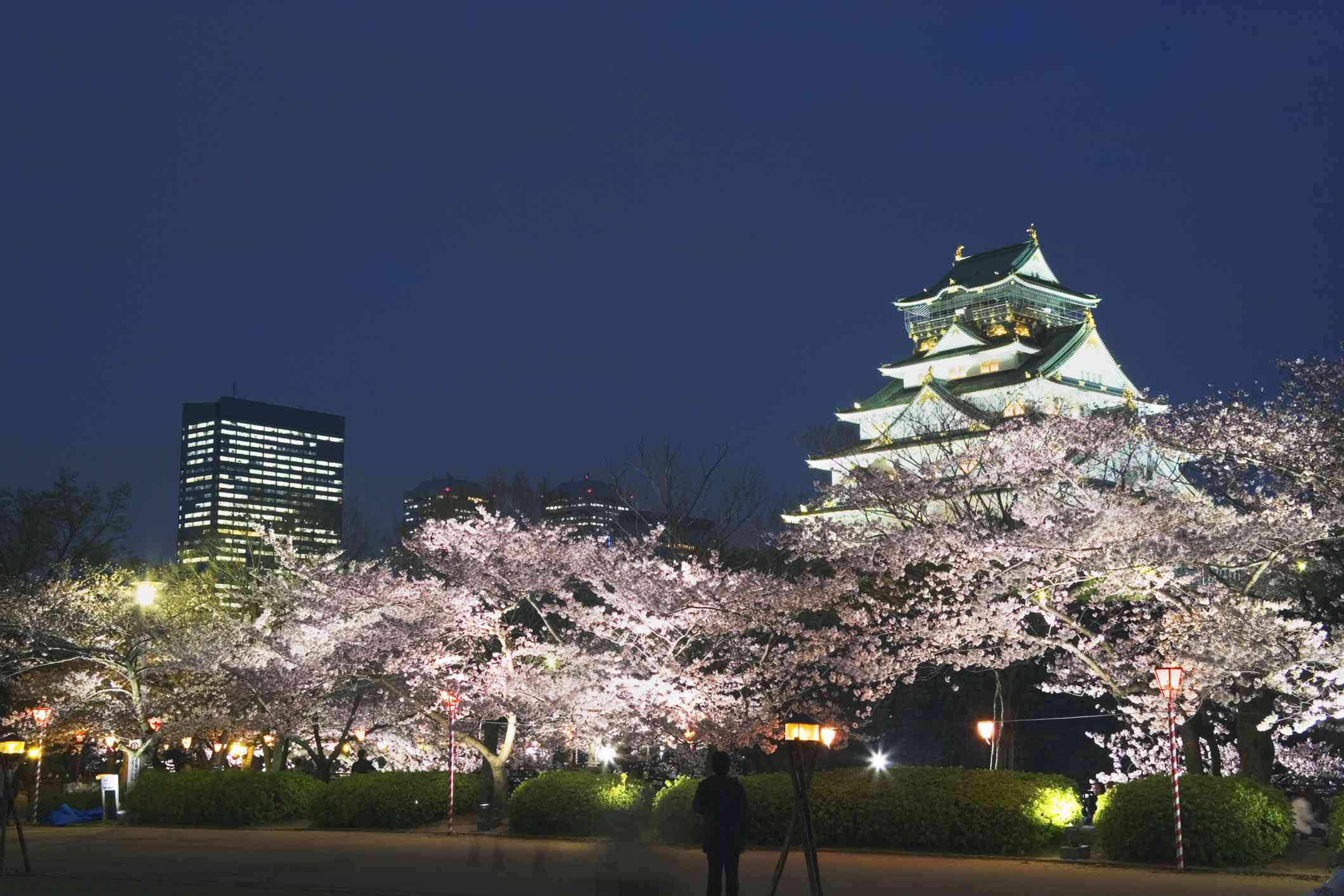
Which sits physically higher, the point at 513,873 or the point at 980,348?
the point at 980,348

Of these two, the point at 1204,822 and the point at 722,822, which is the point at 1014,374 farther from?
the point at 722,822

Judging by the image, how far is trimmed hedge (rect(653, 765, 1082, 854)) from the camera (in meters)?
19.8

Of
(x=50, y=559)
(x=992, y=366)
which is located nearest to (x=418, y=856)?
(x=50, y=559)

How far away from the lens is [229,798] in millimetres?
28906

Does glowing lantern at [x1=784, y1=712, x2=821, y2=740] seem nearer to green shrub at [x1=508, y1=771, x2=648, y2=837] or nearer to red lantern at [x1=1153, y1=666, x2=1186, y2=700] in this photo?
red lantern at [x1=1153, y1=666, x2=1186, y2=700]

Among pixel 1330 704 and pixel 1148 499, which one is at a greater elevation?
pixel 1148 499

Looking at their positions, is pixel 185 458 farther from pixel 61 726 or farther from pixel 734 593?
pixel 734 593

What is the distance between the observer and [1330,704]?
776 inches

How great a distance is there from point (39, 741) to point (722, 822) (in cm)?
2723

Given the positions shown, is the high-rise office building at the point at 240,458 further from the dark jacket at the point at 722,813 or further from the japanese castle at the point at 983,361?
Answer: the dark jacket at the point at 722,813

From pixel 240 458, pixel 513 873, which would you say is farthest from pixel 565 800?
pixel 240 458

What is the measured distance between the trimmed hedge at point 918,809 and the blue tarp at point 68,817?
14756 mm

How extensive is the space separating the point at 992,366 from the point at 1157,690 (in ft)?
127

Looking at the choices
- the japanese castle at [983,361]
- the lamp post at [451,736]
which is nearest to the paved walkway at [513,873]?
the lamp post at [451,736]
